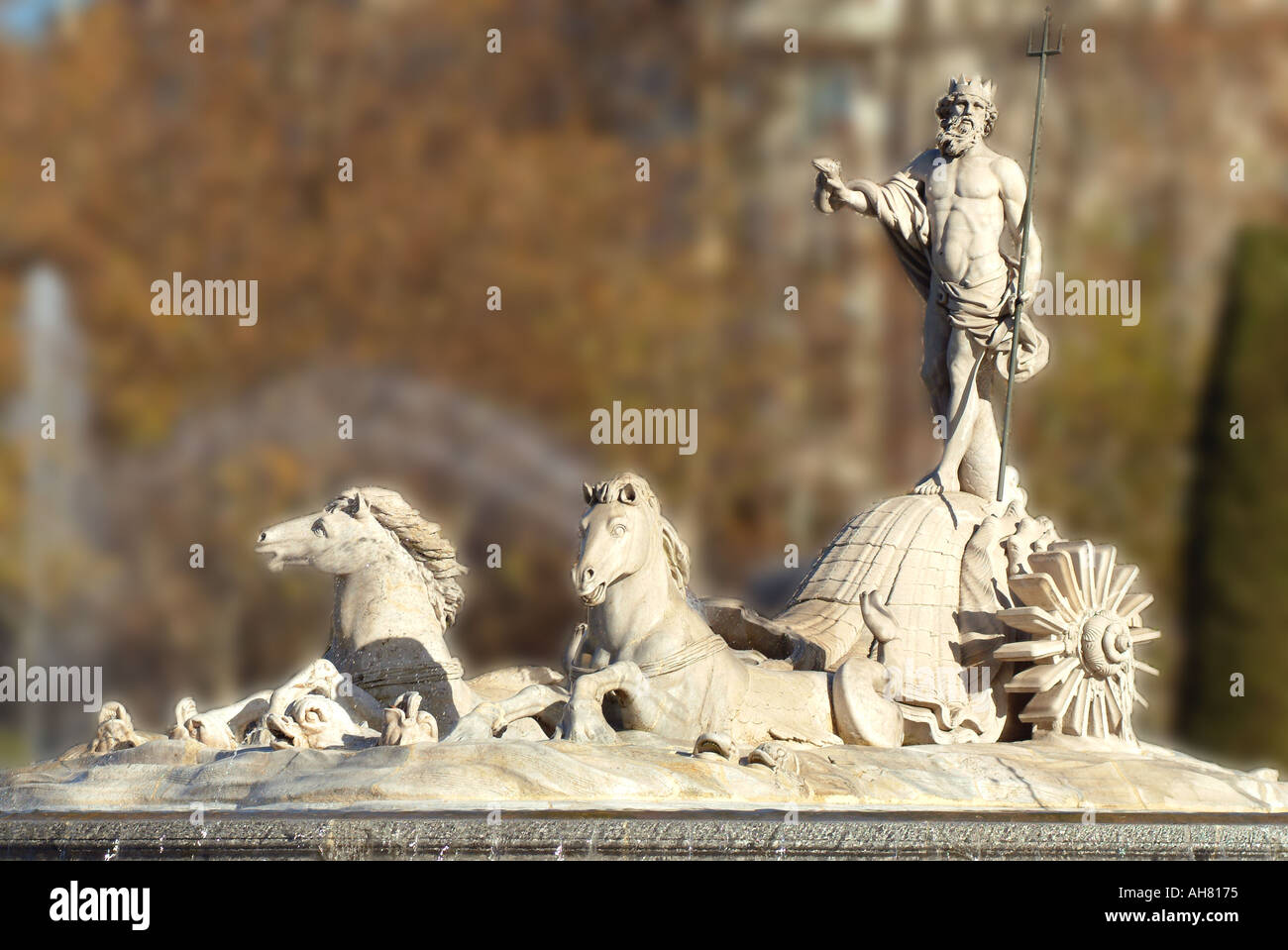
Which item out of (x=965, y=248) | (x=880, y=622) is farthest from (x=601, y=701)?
(x=965, y=248)

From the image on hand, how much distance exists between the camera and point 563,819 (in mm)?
7547

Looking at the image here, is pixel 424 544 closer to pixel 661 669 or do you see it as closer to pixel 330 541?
pixel 330 541

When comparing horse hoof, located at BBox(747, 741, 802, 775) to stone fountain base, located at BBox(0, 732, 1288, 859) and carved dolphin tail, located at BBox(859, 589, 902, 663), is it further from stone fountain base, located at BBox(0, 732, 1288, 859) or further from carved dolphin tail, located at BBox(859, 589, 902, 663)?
carved dolphin tail, located at BBox(859, 589, 902, 663)

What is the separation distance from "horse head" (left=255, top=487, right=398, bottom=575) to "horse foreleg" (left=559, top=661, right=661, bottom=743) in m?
1.44

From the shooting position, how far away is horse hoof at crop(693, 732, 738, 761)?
8.27 meters

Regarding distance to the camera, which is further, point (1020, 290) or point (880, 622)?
point (1020, 290)

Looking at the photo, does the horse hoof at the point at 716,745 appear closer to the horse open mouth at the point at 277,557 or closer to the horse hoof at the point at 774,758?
the horse hoof at the point at 774,758

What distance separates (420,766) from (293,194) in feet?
52.1

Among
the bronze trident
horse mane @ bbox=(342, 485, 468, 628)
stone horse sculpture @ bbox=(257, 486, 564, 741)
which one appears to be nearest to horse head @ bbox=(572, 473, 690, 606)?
stone horse sculpture @ bbox=(257, 486, 564, 741)

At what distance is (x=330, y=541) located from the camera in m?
9.72

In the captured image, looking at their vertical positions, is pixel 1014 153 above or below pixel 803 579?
above

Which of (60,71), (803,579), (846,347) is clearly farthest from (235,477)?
(803,579)

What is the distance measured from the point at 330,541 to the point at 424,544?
1.48 ft

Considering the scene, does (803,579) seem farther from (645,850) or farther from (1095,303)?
(1095,303)
